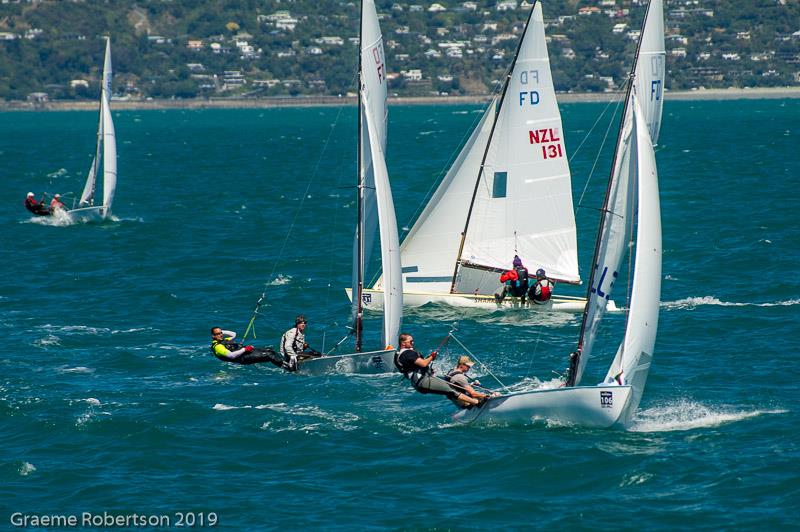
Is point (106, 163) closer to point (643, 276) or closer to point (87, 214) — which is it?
point (87, 214)

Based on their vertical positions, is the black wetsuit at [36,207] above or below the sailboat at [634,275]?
below

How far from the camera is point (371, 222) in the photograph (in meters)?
32.4

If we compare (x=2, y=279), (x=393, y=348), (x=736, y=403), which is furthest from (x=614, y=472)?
(x=2, y=279)

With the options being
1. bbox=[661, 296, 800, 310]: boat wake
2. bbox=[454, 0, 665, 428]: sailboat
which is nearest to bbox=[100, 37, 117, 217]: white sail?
bbox=[661, 296, 800, 310]: boat wake

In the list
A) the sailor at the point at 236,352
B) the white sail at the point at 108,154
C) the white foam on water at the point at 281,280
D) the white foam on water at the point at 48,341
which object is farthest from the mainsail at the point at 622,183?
the white sail at the point at 108,154

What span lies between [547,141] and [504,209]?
2493 millimetres

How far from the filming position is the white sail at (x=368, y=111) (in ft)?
103

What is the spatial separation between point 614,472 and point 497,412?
3510 millimetres

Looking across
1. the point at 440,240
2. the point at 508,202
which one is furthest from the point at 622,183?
the point at 440,240

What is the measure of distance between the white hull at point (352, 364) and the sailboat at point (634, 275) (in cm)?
393

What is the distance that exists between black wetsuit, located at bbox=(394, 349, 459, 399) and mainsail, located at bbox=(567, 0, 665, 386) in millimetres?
2585

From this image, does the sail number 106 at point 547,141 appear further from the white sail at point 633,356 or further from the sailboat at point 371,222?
the white sail at point 633,356

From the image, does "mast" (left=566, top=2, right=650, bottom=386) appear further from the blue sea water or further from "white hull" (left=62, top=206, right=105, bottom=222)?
"white hull" (left=62, top=206, right=105, bottom=222)

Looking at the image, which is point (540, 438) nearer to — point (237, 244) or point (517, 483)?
point (517, 483)
